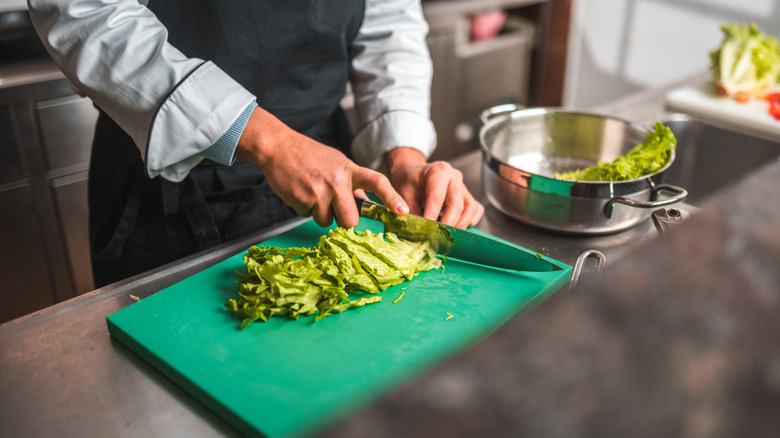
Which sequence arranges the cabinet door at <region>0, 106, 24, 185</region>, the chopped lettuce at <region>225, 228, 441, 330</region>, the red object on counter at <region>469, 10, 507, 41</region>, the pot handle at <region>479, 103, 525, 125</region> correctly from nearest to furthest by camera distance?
1. the chopped lettuce at <region>225, 228, 441, 330</region>
2. the pot handle at <region>479, 103, 525, 125</region>
3. the cabinet door at <region>0, 106, 24, 185</region>
4. the red object on counter at <region>469, 10, 507, 41</region>

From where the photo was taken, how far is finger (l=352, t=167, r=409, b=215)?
107cm

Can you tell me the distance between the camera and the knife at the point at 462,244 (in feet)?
3.49

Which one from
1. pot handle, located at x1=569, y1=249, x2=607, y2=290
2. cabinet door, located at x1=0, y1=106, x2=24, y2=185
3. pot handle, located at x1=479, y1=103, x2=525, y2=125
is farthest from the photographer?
cabinet door, located at x1=0, y1=106, x2=24, y2=185

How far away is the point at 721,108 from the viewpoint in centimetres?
181

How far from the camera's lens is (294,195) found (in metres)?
1.09

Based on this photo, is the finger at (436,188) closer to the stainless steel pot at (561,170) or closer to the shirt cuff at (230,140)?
the stainless steel pot at (561,170)

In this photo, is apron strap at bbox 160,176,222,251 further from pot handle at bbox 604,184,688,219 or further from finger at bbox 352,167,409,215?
pot handle at bbox 604,184,688,219

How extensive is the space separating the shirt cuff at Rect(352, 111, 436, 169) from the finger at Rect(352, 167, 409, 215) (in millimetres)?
363

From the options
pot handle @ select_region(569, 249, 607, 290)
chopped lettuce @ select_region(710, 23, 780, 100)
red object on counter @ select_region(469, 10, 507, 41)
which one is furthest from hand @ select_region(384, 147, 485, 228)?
red object on counter @ select_region(469, 10, 507, 41)

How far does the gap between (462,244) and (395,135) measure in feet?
1.38

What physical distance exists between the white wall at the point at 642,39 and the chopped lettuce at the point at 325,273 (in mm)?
3294

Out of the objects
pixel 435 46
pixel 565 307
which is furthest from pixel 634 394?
pixel 435 46

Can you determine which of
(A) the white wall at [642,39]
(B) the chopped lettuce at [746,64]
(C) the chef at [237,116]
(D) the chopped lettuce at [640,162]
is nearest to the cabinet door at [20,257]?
(C) the chef at [237,116]

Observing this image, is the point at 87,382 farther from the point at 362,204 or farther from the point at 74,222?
the point at 74,222
